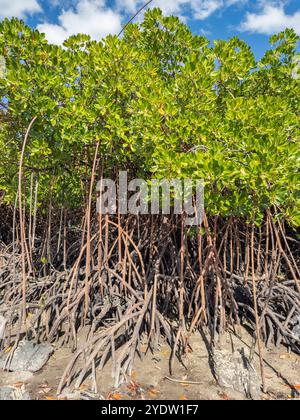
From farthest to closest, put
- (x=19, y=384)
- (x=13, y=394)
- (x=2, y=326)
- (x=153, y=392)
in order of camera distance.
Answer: (x=2, y=326) → (x=19, y=384) → (x=153, y=392) → (x=13, y=394)

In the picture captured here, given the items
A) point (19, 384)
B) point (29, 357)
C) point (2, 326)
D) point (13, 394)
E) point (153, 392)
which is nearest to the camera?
point (13, 394)

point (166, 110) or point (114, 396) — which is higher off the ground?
point (166, 110)

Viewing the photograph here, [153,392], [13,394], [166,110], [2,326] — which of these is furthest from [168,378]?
[166,110]

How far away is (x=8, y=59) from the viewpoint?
2.24 metres

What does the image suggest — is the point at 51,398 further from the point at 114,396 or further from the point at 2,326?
the point at 2,326

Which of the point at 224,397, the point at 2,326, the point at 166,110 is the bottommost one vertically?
the point at 224,397

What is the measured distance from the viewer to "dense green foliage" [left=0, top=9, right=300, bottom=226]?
1.78 m

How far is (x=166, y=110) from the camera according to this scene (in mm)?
2006

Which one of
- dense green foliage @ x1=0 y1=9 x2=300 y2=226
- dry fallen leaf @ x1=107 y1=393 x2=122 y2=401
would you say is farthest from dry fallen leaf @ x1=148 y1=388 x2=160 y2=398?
dense green foliage @ x1=0 y1=9 x2=300 y2=226

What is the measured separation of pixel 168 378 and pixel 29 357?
962mm

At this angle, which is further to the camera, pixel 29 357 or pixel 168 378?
pixel 29 357

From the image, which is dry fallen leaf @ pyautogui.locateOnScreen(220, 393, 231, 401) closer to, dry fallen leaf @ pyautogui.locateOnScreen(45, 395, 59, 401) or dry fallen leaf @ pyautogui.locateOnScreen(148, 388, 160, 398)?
dry fallen leaf @ pyautogui.locateOnScreen(148, 388, 160, 398)
